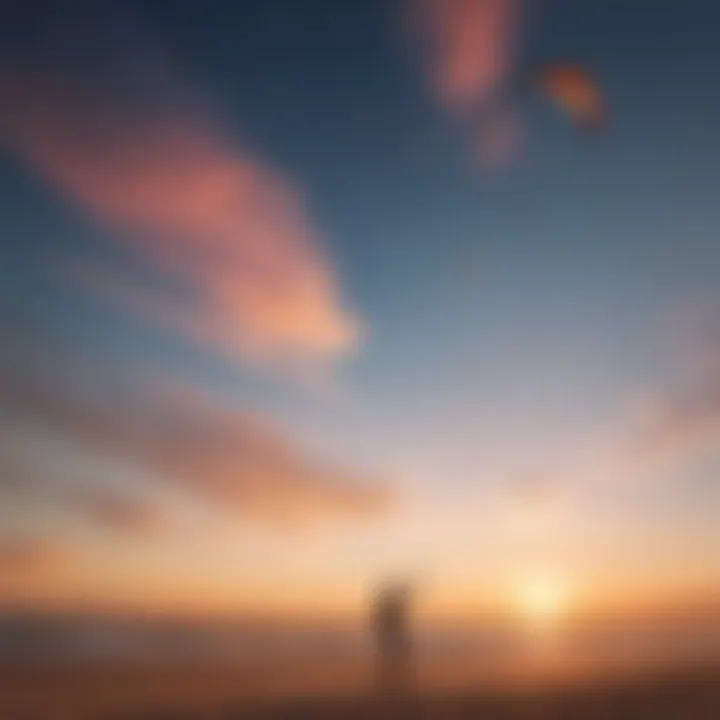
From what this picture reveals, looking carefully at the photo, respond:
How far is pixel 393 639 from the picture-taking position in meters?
15.6

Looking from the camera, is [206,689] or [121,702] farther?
[206,689]

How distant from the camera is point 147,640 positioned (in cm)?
4134

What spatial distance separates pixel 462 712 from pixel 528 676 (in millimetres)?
8309

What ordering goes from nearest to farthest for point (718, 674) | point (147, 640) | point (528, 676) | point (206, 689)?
1. point (206, 689)
2. point (718, 674)
3. point (528, 676)
4. point (147, 640)

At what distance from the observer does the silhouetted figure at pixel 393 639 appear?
50.8 feet

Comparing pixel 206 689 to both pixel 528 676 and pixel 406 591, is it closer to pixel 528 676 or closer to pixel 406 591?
pixel 406 591

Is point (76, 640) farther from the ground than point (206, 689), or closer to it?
farther from the ground

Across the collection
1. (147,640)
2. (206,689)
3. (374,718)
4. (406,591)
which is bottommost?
(374,718)

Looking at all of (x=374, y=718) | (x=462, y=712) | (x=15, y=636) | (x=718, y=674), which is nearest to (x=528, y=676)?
(x=718, y=674)

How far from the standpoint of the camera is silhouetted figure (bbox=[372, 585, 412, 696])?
15477 mm

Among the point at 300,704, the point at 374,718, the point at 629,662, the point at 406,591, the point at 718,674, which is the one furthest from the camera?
the point at 629,662

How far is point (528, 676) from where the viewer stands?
2055 cm

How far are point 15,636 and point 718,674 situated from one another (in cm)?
3913

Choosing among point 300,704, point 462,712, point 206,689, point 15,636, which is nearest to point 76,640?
point 15,636
